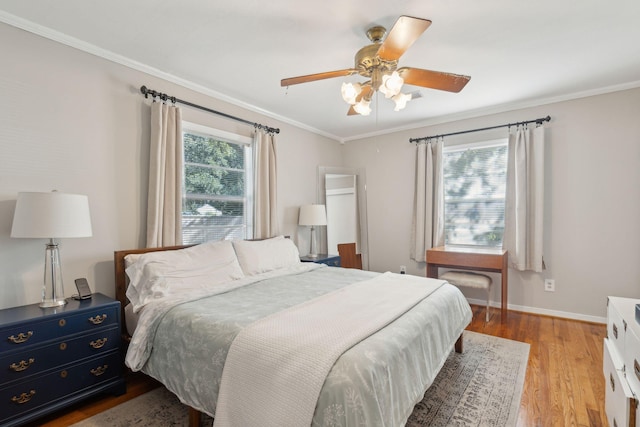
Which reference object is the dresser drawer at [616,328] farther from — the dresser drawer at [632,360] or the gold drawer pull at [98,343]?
the gold drawer pull at [98,343]

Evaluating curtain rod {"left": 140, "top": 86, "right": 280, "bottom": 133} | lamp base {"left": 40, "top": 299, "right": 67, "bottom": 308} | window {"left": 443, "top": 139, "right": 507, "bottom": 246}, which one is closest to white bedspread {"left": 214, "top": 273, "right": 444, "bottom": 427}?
lamp base {"left": 40, "top": 299, "right": 67, "bottom": 308}

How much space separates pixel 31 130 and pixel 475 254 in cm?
421

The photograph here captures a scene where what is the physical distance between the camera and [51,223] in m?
1.86

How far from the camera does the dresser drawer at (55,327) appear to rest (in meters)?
1.65

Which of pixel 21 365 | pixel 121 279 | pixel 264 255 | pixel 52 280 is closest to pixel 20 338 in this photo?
pixel 21 365

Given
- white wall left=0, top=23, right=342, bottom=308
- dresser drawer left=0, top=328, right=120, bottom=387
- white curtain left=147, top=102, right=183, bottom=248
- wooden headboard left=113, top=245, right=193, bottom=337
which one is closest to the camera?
dresser drawer left=0, top=328, right=120, bottom=387

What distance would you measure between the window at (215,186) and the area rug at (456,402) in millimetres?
1476

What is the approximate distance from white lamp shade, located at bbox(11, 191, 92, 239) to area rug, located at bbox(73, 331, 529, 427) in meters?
1.16

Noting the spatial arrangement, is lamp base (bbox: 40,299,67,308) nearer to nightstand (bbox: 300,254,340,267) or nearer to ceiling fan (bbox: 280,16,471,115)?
ceiling fan (bbox: 280,16,471,115)

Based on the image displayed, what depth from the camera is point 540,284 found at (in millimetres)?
3625

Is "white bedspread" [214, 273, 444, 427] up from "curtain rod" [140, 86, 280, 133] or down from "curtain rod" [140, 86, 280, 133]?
down

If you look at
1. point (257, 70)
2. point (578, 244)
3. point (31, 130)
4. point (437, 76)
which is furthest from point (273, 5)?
point (578, 244)

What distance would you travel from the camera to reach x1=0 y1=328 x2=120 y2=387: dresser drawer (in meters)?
1.65

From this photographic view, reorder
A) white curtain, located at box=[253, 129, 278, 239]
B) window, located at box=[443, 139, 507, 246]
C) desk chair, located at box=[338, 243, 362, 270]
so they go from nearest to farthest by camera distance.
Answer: white curtain, located at box=[253, 129, 278, 239]
window, located at box=[443, 139, 507, 246]
desk chair, located at box=[338, 243, 362, 270]
